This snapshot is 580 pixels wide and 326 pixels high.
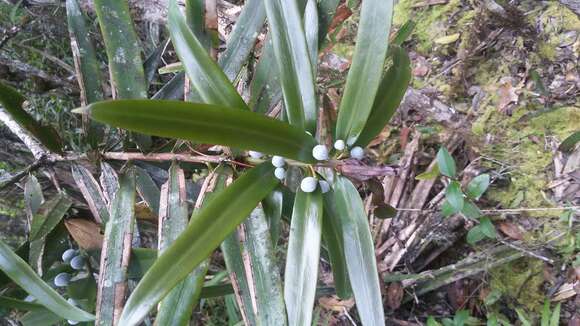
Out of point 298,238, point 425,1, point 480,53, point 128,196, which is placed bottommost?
point 298,238

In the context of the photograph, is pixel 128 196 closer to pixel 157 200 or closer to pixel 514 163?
pixel 157 200

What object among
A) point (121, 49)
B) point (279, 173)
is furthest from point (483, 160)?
point (121, 49)

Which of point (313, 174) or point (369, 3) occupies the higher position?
point (369, 3)

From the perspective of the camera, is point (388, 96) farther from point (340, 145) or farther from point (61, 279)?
point (61, 279)

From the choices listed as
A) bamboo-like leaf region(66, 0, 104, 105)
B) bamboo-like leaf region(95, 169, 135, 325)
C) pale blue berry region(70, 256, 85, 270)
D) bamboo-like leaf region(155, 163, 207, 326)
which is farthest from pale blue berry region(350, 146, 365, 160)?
pale blue berry region(70, 256, 85, 270)

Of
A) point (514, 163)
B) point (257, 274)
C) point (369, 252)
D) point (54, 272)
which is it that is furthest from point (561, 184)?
point (54, 272)

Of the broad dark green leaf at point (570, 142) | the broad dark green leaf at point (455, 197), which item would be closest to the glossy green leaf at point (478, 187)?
the broad dark green leaf at point (455, 197)
